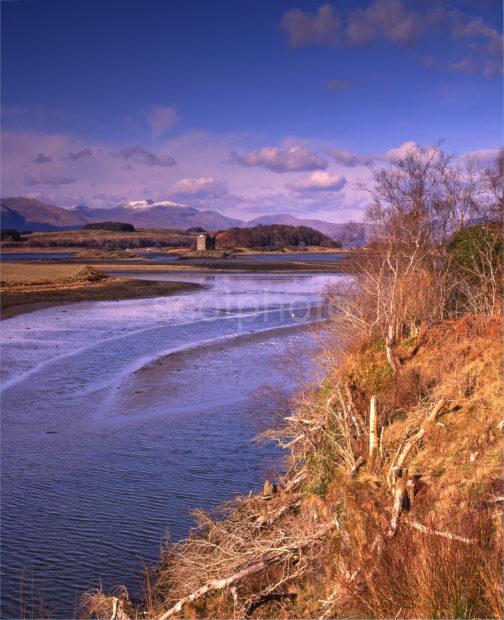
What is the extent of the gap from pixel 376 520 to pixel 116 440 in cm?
786

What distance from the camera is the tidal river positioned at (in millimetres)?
9938

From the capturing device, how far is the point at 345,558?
330 inches

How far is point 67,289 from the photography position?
49.3 m

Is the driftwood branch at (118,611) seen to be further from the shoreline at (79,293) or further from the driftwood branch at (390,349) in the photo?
the shoreline at (79,293)

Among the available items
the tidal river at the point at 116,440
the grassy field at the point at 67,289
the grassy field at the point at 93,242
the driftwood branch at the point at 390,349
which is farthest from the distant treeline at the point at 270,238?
the driftwood branch at the point at 390,349

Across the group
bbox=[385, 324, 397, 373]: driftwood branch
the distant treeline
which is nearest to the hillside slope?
bbox=[385, 324, 397, 373]: driftwood branch

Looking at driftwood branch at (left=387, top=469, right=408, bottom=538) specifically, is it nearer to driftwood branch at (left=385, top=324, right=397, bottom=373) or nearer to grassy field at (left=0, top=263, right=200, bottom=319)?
driftwood branch at (left=385, top=324, right=397, bottom=373)

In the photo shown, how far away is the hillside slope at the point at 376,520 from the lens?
6.61m

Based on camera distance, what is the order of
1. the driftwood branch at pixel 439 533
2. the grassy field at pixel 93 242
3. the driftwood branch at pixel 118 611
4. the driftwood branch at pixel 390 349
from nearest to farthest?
the driftwood branch at pixel 439 533 < the driftwood branch at pixel 118 611 < the driftwood branch at pixel 390 349 < the grassy field at pixel 93 242

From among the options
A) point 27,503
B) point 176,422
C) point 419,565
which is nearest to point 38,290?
point 176,422

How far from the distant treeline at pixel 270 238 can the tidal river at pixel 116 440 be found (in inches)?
5648

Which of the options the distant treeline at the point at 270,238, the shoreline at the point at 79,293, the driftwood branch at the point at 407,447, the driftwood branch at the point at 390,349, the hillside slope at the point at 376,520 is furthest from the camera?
the distant treeline at the point at 270,238

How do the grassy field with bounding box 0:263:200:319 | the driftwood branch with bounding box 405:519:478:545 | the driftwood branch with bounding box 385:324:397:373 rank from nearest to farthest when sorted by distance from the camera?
the driftwood branch with bounding box 405:519:478:545
the driftwood branch with bounding box 385:324:397:373
the grassy field with bounding box 0:263:200:319

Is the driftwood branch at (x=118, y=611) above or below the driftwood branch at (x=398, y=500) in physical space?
below
